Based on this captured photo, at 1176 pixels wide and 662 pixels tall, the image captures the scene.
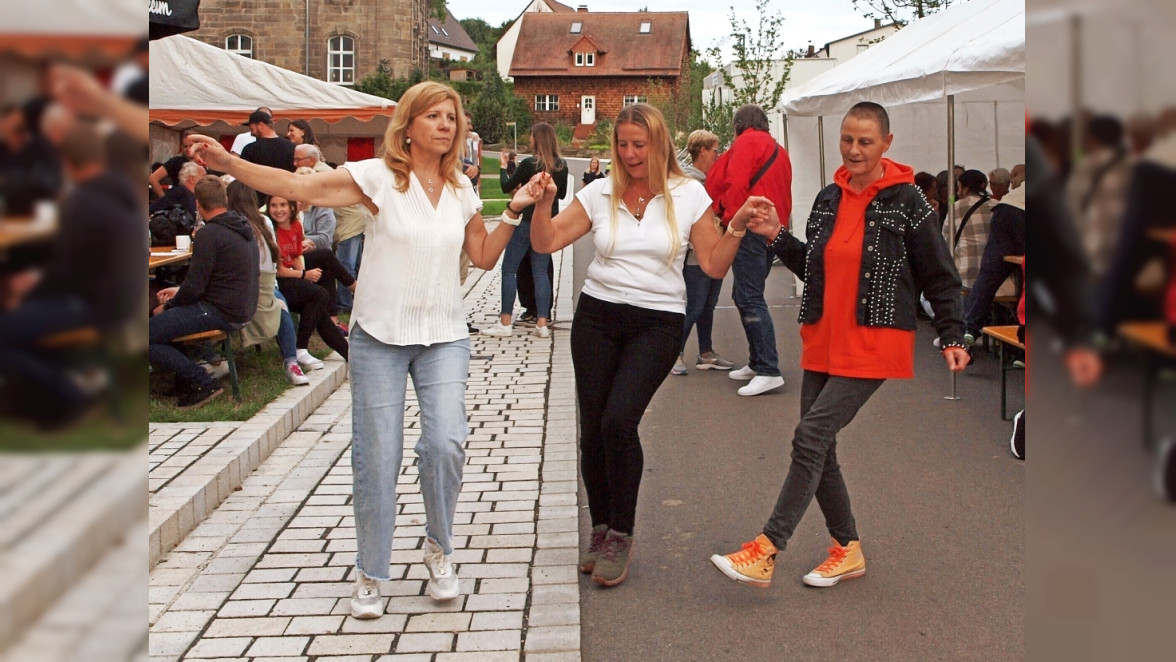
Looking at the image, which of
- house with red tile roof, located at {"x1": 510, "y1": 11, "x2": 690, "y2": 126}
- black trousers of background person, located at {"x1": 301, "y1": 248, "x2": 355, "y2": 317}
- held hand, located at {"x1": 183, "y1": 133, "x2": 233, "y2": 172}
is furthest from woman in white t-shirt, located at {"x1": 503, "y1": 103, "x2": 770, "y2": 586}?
house with red tile roof, located at {"x1": 510, "y1": 11, "x2": 690, "y2": 126}

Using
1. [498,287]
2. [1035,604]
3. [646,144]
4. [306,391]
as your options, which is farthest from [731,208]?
[1035,604]

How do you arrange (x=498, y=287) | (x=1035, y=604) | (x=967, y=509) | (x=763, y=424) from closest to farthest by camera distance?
1. (x=1035, y=604)
2. (x=967, y=509)
3. (x=763, y=424)
4. (x=498, y=287)

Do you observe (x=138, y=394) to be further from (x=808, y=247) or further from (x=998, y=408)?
(x=998, y=408)

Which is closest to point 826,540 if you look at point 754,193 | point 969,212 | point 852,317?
point 852,317

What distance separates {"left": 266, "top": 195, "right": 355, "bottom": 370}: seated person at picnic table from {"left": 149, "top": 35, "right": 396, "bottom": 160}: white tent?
374 centimetres

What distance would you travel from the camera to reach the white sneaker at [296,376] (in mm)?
8664

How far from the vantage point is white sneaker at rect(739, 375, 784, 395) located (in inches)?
353

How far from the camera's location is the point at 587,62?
322 feet

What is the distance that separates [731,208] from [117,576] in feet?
28.2

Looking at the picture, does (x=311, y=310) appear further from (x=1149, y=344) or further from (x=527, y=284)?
(x=1149, y=344)

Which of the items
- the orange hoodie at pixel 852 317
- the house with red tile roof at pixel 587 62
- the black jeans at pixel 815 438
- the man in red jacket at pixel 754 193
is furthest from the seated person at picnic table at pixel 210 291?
the house with red tile roof at pixel 587 62

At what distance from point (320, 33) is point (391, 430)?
48.5 metres

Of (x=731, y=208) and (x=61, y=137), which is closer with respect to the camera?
(x=61, y=137)

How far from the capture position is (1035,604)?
67 centimetres
